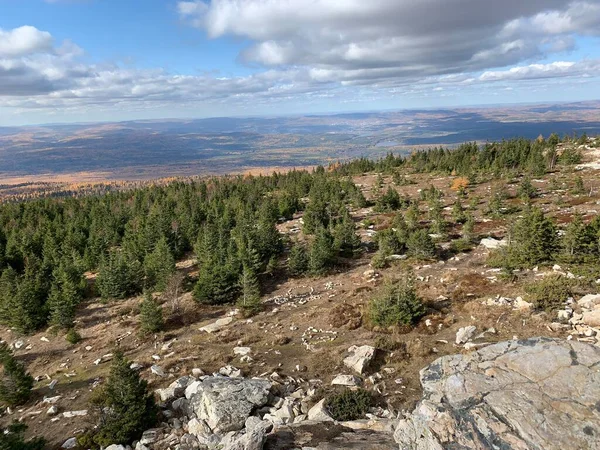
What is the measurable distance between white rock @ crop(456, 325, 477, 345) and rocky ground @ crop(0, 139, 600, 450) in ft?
0.28

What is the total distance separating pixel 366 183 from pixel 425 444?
109 meters

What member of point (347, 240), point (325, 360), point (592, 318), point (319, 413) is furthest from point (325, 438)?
point (347, 240)

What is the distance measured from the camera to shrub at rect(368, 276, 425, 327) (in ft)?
88.2

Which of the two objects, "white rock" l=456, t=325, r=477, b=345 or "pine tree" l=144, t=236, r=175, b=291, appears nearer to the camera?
"white rock" l=456, t=325, r=477, b=345

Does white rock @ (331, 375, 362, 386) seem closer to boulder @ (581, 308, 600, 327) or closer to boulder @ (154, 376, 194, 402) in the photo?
boulder @ (154, 376, 194, 402)

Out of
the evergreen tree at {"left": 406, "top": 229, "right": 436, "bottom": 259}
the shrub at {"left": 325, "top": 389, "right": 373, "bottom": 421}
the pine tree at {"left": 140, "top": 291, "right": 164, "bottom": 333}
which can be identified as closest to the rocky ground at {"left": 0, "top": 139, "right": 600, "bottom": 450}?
the shrub at {"left": 325, "top": 389, "right": 373, "bottom": 421}

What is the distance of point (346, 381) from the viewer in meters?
19.7

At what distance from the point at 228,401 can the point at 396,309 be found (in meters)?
14.6

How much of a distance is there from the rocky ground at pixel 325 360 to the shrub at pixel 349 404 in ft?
1.69

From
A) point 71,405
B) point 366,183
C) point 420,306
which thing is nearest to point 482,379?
point 420,306

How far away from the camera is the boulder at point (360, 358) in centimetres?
2132

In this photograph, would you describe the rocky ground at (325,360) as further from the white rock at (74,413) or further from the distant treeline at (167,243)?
the distant treeline at (167,243)

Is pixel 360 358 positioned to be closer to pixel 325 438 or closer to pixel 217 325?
pixel 325 438

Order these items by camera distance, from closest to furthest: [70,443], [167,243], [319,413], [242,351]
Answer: [319,413], [70,443], [242,351], [167,243]
